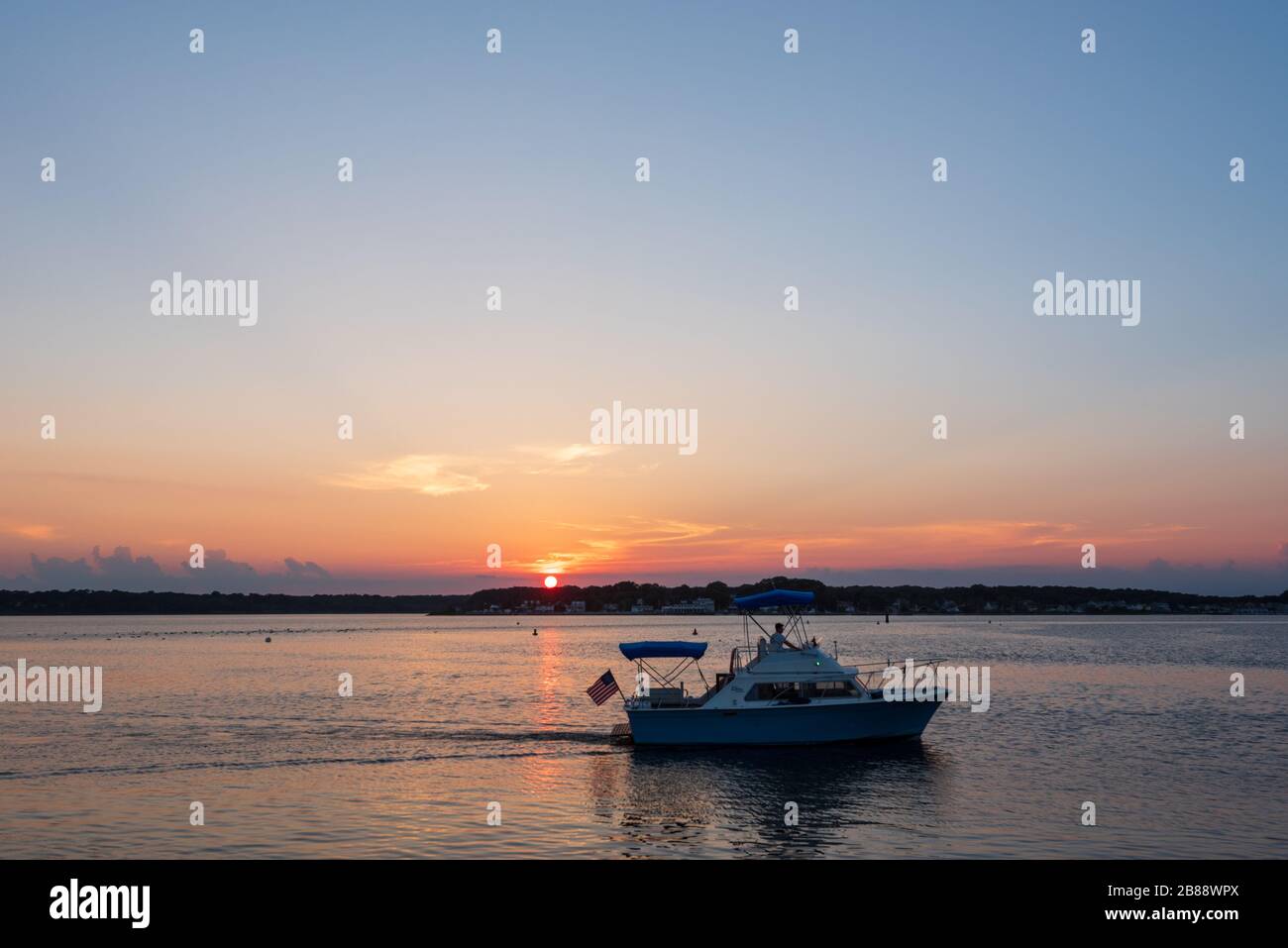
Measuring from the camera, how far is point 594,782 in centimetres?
3931

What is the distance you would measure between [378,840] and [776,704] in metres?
20.8

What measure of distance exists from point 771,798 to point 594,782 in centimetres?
762

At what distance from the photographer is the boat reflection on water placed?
2934 centimetres

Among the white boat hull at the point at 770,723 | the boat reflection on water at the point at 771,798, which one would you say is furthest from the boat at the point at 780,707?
the boat reflection on water at the point at 771,798

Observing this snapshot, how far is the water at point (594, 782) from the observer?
29.3 meters

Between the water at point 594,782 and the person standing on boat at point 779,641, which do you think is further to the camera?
the person standing on boat at point 779,641

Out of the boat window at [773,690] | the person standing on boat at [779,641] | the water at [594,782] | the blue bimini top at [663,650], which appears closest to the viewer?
the water at [594,782]

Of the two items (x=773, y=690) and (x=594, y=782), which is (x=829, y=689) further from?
(x=594, y=782)

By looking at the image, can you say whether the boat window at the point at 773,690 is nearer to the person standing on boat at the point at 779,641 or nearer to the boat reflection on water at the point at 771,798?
the person standing on boat at the point at 779,641

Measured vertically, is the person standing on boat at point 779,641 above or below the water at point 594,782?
above

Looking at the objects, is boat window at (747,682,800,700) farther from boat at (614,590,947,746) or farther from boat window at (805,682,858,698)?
boat window at (805,682,858,698)

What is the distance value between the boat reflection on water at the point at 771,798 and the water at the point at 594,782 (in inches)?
5.5

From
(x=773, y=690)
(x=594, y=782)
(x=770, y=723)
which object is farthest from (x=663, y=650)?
(x=594, y=782)
